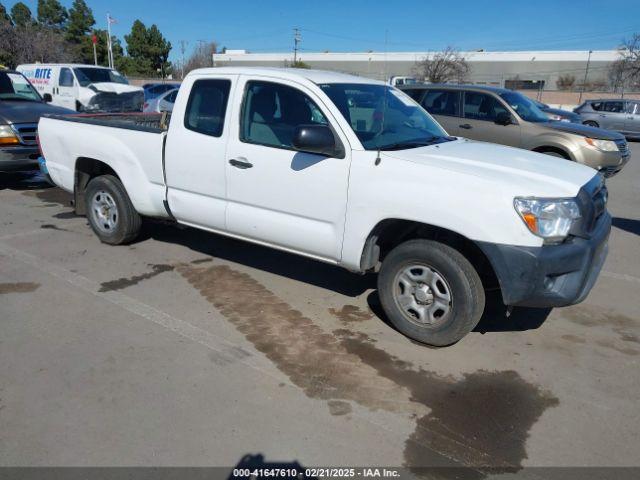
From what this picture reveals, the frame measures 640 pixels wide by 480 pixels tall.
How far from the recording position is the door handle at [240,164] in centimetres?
436

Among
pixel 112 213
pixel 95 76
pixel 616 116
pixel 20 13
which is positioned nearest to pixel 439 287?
pixel 112 213

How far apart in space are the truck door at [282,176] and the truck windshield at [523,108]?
6.40m

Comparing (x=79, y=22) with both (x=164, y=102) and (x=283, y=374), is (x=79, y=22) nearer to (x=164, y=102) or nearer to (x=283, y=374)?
(x=164, y=102)

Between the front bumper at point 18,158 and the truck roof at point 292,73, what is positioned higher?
the truck roof at point 292,73

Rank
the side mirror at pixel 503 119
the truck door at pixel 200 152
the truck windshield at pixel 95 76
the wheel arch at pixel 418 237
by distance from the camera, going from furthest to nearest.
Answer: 1. the truck windshield at pixel 95 76
2. the side mirror at pixel 503 119
3. the truck door at pixel 200 152
4. the wheel arch at pixel 418 237

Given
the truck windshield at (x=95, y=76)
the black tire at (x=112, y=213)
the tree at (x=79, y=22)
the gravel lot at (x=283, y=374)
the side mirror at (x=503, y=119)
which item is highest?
the tree at (x=79, y=22)

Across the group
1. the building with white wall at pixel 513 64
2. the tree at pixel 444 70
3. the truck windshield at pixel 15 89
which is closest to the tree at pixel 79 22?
the building with white wall at pixel 513 64

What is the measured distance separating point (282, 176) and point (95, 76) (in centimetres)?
1528

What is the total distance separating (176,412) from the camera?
9.93 feet

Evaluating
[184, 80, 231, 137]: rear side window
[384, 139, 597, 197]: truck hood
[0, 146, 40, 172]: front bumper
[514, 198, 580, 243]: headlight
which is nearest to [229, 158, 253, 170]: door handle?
[184, 80, 231, 137]: rear side window

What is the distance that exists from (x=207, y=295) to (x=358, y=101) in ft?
7.12

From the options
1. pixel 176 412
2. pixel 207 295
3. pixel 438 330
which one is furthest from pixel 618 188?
pixel 176 412

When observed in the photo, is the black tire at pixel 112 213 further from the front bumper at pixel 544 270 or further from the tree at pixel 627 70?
the tree at pixel 627 70

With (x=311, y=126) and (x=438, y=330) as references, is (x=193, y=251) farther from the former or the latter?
(x=438, y=330)
